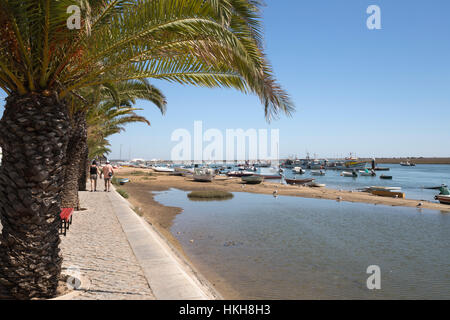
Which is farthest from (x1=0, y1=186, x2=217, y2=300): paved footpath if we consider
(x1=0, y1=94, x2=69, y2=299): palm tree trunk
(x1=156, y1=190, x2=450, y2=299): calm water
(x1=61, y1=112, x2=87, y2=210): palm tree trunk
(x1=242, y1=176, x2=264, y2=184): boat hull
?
(x1=242, y1=176, x2=264, y2=184): boat hull

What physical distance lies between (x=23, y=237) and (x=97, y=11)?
370 cm

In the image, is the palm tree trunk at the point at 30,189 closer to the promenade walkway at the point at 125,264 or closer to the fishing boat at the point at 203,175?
the promenade walkway at the point at 125,264

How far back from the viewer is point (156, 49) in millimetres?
4844

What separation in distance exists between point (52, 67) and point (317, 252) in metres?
10.0

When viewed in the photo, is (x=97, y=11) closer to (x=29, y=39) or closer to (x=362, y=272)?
(x=29, y=39)

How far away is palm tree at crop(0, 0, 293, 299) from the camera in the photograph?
3.87 m

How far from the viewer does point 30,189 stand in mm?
3926

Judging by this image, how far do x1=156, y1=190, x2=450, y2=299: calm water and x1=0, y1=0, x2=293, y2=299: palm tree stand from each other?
15.0 ft

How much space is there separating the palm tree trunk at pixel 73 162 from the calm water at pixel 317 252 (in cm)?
455

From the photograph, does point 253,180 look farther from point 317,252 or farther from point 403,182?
point 403,182

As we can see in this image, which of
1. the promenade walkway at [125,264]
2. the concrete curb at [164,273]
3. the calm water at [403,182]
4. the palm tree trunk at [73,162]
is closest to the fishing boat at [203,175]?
the calm water at [403,182]

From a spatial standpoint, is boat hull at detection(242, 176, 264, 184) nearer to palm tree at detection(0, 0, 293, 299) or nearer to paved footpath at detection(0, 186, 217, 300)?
paved footpath at detection(0, 186, 217, 300)

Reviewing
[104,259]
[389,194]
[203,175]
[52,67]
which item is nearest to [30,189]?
[52,67]
